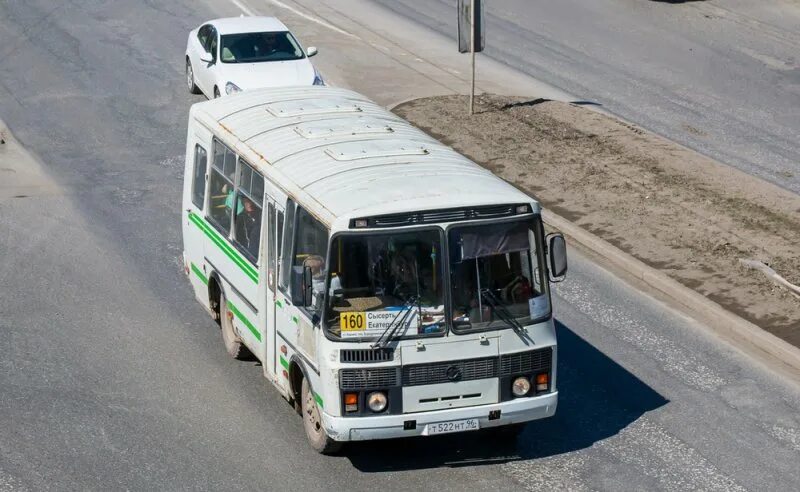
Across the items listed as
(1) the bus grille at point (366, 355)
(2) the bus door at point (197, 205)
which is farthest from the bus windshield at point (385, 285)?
(2) the bus door at point (197, 205)

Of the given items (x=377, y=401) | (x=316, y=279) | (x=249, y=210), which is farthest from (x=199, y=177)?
(x=377, y=401)

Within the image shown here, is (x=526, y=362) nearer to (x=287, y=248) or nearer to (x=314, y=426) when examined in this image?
(x=314, y=426)

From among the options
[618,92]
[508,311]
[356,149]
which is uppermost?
[356,149]

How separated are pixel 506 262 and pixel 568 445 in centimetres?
197

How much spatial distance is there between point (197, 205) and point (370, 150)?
3.05m

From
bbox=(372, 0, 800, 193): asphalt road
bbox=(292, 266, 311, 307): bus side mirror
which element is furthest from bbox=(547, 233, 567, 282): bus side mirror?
bbox=(372, 0, 800, 193): asphalt road

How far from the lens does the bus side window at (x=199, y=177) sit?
14023mm

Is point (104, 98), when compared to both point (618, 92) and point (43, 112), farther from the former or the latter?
point (618, 92)

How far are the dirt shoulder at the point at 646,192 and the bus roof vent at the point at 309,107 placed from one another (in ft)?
15.5

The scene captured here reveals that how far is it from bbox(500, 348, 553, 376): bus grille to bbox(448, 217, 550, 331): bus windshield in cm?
27

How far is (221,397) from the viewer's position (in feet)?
41.4

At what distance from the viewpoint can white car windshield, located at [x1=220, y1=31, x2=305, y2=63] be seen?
23703 mm

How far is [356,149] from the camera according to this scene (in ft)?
39.5

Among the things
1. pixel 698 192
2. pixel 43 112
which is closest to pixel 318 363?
pixel 698 192
